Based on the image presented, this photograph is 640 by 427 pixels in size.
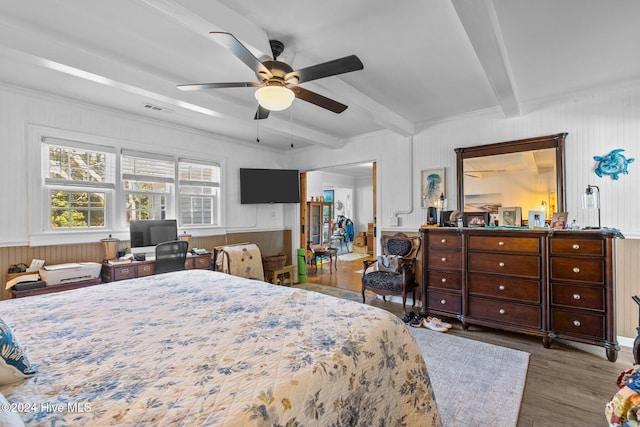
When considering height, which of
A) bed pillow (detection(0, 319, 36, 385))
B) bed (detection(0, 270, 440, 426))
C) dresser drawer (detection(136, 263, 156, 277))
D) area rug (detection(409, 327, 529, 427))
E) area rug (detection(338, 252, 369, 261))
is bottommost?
area rug (detection(409, 327, 529, 427))

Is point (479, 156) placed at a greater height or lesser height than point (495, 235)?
greater

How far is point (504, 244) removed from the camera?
3.11 metres

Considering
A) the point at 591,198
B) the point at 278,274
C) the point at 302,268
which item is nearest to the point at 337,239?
the point at 302,268

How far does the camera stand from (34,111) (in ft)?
10.4

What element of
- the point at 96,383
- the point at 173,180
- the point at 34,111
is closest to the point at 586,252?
the point at 96,383

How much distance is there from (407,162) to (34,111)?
4.56 meters

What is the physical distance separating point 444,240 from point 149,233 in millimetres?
3712

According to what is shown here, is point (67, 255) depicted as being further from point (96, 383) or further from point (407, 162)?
point (407, 162)

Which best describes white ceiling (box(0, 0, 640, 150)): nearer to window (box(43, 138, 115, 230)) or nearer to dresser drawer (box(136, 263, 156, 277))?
window (box(43, 138, 115, 230))

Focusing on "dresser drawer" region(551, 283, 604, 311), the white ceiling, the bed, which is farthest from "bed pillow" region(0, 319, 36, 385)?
"dresser drawer" region(551, 283, 604, 311)

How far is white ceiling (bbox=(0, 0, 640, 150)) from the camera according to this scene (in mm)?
1912

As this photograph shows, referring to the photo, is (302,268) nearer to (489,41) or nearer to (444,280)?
(444,280)

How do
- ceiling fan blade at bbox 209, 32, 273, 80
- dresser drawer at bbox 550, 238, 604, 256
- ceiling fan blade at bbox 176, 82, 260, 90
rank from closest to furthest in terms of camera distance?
ceiling fan blade at bbox 209, 32, 273, 80 < ceiling fan blade at bbox 176, 82, 260, 90 < dresser drawer at bbox 550, 238, 604, 256

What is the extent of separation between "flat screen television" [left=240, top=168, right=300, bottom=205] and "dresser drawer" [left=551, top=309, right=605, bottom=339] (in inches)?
161
